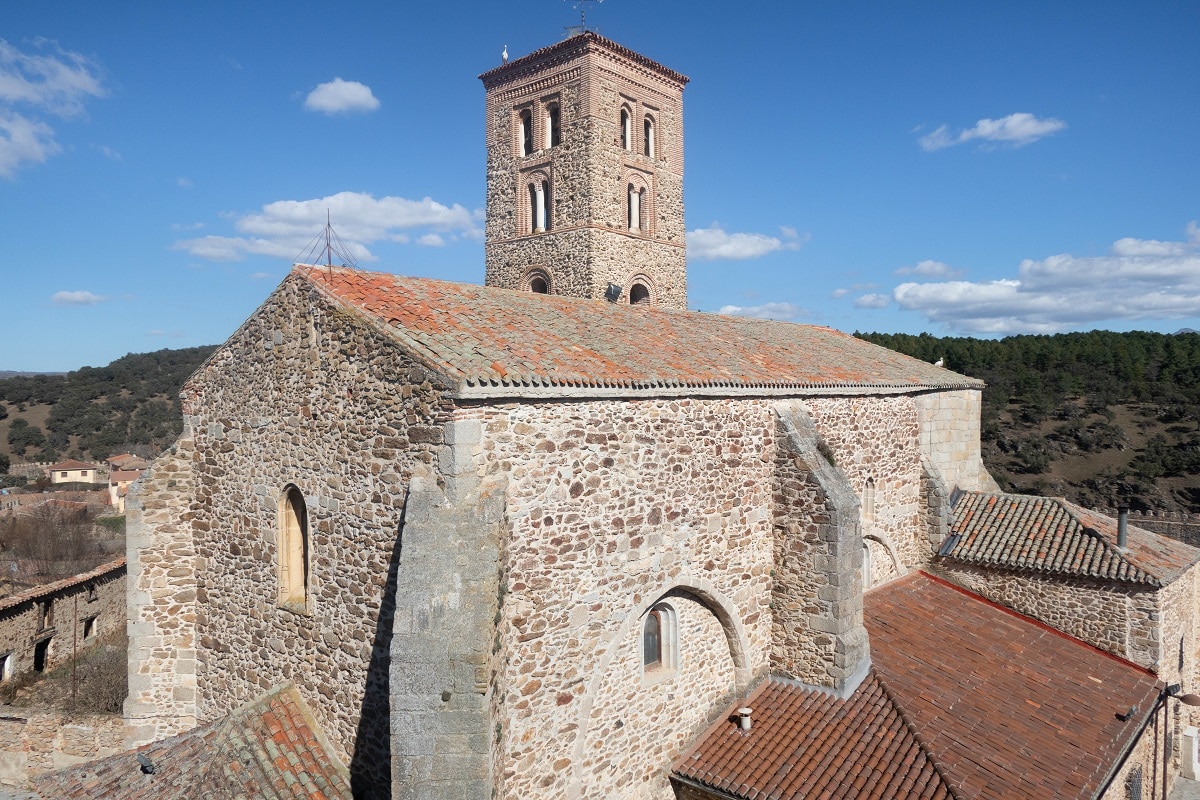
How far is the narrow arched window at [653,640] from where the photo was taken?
27.9ft

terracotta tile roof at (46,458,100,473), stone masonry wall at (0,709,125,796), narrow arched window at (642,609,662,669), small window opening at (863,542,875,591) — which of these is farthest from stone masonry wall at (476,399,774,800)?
terracotta tile roof at (46,458,100,473)

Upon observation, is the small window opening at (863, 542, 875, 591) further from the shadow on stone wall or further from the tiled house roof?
the shadow on stone wall

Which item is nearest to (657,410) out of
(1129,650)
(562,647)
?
(562,647)

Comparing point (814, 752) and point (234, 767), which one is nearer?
point (234, 767)

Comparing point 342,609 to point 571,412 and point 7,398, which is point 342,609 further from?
point 7,398

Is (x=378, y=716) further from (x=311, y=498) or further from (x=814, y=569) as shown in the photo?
(x=814, y=569)

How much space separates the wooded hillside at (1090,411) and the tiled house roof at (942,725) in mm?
27082

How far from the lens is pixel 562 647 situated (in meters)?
7.07

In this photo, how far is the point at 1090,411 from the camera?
41375 millimetres

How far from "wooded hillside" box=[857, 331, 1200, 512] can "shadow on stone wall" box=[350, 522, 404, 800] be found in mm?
34816

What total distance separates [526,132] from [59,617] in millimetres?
18580

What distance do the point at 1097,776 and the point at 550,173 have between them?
15398mm

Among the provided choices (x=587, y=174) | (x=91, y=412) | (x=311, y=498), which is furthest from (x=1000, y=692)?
(x=91, y=412)

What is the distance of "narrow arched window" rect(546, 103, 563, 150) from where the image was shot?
721 inches
